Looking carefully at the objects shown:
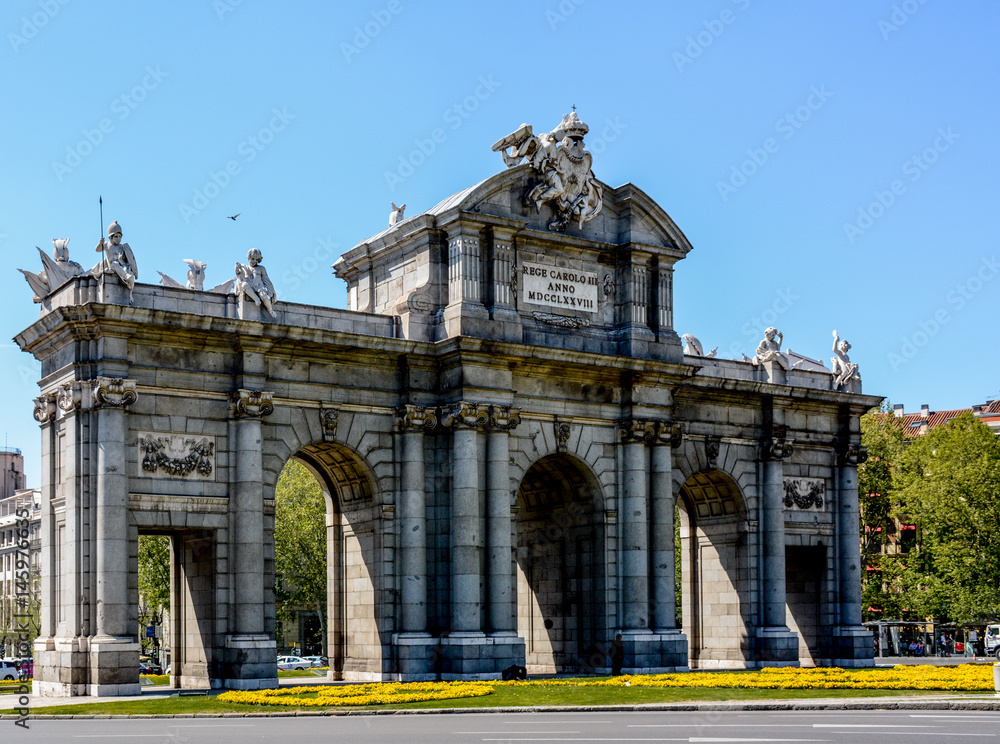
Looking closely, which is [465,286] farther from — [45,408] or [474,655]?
[45,408]

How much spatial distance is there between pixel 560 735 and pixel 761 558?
30045mm

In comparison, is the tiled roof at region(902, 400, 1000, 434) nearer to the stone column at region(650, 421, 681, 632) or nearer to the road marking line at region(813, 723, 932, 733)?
the stone column at region(650, 421, 681, 632)

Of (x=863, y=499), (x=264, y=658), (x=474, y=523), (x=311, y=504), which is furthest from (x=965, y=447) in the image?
(x=264, y=658)

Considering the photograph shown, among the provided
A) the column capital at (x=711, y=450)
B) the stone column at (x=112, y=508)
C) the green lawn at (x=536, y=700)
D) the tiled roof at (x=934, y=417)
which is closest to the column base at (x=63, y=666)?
the stone column at (x=112, y=508)

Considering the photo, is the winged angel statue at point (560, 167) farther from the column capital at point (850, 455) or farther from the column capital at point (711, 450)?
the column capital at point (850, 455)

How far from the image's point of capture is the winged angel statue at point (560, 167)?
151 ft

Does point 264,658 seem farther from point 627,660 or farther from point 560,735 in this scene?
point 560,735

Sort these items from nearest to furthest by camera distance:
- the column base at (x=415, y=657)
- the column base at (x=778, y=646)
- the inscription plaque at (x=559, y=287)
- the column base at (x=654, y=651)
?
the column base at (x=415, y=657), the column base at (x=654, y=651), the inscription plaque at (x=559, y=287), the column base at (x=778, y=646)

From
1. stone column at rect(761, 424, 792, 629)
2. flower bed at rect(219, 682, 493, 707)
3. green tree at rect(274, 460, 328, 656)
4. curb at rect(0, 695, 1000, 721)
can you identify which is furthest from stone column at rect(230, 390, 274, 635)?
green tree at rect(274, 460, 328, 656)

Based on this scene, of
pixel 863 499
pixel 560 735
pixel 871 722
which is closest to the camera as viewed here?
pixel 560 735

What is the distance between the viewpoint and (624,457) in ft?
155

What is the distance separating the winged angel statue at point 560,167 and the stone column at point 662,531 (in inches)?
316

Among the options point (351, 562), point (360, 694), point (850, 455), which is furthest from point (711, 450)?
point (360, 694)

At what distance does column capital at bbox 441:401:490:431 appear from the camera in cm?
4325
